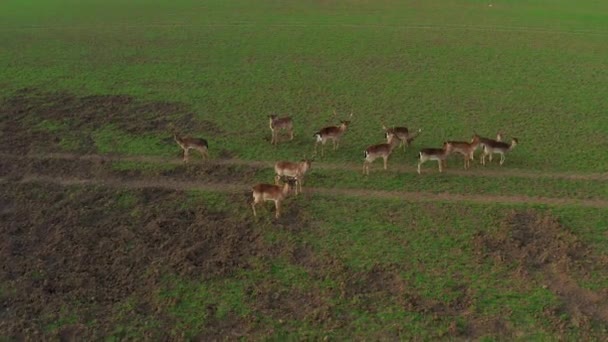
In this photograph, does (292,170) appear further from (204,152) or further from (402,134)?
(402,134)

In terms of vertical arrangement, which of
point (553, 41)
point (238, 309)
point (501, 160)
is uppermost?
point (553, 41)

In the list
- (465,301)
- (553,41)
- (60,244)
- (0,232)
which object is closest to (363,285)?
(465,301)

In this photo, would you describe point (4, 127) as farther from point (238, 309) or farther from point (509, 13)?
point (509, 13)

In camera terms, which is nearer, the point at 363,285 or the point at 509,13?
the point at 363,285

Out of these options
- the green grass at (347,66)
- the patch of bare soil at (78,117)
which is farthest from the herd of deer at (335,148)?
the patch of bare soil at (78,117)

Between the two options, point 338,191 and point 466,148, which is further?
point 466,148

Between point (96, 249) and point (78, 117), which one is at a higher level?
point (78, 117)

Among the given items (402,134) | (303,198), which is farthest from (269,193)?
(402,134)
